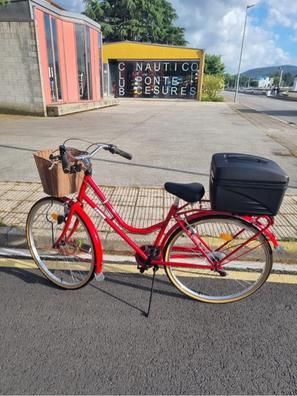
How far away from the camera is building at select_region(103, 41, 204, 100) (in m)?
29.2

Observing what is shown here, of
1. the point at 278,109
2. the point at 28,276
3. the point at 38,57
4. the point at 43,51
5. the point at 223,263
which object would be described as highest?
the point at 43,51

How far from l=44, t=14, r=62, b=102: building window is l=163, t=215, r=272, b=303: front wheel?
13.5m

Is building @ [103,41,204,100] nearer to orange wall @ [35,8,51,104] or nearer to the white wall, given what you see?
orange wall @ [35,8,51,104]

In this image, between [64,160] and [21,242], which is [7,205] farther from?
[64,160]

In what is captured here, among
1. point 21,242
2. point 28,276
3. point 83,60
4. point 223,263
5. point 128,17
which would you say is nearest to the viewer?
point 223,263

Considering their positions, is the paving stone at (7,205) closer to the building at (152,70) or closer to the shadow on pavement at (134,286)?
the shadow on pavement at (134,286)

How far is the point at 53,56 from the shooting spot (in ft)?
46.2

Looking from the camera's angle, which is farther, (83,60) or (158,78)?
(158,78)

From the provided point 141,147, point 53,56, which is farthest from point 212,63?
point 141,147

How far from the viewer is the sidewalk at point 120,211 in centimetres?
330

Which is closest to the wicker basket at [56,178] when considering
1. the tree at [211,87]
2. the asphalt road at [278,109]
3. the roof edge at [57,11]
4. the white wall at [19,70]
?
the white wall at [19,70]

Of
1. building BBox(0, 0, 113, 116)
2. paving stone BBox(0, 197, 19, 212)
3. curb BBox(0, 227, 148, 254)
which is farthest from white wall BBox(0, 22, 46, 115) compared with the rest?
curb BBox(0, 227, 148, 254)

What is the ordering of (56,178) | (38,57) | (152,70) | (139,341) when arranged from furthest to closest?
(152,70) → (38,57) → (56,178) → (139,341)

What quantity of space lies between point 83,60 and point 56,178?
676 inches
